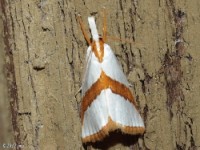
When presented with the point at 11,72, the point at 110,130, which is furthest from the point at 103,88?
the point at 11,72

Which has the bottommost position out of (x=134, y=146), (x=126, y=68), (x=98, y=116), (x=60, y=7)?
(x=134, y=146)

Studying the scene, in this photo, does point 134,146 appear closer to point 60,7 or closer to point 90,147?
point 90,147

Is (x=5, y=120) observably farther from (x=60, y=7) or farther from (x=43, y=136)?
(x=60, y=7)

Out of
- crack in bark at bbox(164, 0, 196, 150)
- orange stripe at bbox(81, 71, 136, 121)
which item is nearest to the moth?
orange stripe at bbox(81, 71, 136, 121)

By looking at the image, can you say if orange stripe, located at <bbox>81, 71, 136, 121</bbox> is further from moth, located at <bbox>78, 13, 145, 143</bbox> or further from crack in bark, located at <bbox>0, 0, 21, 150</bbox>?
crack in bark, located at <bbox>0, 0, 21, 150</bbox>

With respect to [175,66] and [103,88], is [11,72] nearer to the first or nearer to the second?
[103,88]

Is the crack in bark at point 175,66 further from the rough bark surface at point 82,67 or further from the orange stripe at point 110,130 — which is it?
the orange stripe at point 110,130

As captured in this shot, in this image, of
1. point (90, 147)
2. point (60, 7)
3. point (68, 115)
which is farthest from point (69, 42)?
point (90, 147)

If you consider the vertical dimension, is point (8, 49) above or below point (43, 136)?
above
